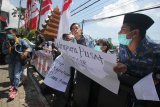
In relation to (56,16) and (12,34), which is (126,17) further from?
(56,16)

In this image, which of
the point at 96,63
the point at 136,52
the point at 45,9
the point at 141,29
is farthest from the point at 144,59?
the point at 45,9

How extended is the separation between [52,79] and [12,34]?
9.09 ft

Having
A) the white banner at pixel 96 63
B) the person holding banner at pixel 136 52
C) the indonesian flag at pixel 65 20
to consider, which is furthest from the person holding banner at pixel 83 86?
the person holding banner at pixel 136 52

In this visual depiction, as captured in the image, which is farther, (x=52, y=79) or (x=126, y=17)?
(x=52, y=79)

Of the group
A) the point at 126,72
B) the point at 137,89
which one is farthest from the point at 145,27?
the point at 137,89

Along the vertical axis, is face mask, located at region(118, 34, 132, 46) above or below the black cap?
below

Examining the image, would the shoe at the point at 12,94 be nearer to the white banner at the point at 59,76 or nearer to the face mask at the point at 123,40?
the white banner at the point at 59,76

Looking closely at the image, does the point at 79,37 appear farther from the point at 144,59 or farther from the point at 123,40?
the point at 144,59

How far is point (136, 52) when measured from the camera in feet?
10.1

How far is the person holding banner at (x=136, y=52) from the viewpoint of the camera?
2865mm

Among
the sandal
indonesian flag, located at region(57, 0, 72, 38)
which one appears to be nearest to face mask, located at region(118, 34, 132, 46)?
indonesian flag, located at region(57, 0, 72, 38)

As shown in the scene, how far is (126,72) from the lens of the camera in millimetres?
3078

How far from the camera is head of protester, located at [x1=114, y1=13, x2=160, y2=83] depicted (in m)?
2.87

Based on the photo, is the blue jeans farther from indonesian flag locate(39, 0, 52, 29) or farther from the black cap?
indonesian flag locate(39, 0, 52, 29)
